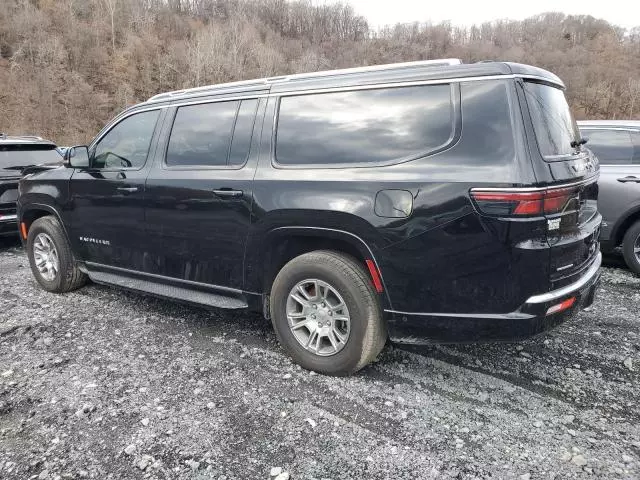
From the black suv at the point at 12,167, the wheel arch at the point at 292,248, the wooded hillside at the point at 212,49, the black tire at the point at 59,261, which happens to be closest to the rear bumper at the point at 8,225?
the black suv at the point at 12,167

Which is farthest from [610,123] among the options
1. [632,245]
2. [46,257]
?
[46,257]

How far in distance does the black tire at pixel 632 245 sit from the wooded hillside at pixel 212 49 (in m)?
17.6

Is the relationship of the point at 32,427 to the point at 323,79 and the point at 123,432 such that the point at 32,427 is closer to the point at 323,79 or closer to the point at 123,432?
the point at 123,432

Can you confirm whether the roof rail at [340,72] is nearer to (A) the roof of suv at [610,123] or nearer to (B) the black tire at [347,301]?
(B) the black tire at [347,301]

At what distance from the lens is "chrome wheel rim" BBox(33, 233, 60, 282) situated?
4.83m

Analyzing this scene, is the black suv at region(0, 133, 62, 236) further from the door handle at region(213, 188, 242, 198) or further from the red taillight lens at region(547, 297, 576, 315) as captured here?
the red taillight lens at region(547, 297, 576, 315)

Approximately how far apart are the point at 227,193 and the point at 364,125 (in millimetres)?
1085

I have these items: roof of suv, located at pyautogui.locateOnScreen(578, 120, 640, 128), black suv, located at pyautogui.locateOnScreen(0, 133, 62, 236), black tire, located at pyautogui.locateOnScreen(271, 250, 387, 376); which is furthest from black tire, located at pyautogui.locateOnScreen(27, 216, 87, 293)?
roof of suv, located at pyautogui.locateOnScreen(578, 120, 640, 128)

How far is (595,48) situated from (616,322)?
91.5 m

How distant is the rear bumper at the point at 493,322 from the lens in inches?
101

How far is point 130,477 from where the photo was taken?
227cm

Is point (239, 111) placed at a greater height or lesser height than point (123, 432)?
greater

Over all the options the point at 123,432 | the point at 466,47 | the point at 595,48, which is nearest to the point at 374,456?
the point at 123,432

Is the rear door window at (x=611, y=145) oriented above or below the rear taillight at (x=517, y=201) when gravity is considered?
above
